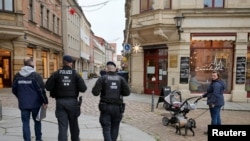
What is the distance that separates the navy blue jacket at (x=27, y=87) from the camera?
529cm

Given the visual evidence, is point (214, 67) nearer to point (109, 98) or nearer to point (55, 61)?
point (109, 98)

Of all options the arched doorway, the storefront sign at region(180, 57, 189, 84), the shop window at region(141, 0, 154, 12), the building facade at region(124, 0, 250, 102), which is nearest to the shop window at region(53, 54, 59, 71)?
the arched doorway

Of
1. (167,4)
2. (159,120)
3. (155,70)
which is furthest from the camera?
(155,70)

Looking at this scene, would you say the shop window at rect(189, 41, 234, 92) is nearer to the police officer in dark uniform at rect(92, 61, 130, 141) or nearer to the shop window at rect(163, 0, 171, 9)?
the shop window at rect(163, 0, 171, 9)

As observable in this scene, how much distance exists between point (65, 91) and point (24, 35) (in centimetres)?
A: 1432

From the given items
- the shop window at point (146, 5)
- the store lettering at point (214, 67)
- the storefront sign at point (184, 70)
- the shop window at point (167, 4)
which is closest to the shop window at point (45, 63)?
the shop window at point (146, 5)

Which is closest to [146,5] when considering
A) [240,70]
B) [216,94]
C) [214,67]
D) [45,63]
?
[214,67]

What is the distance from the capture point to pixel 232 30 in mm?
13453

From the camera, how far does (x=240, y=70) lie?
13562 mm

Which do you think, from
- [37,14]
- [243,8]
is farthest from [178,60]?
[37,14]

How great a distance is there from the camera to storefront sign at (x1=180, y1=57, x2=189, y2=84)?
45.6 feet

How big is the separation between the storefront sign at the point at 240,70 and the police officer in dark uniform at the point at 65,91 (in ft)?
35.6

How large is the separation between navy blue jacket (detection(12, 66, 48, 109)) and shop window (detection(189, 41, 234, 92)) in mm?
10354

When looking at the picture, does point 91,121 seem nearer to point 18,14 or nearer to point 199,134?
point 199,134
